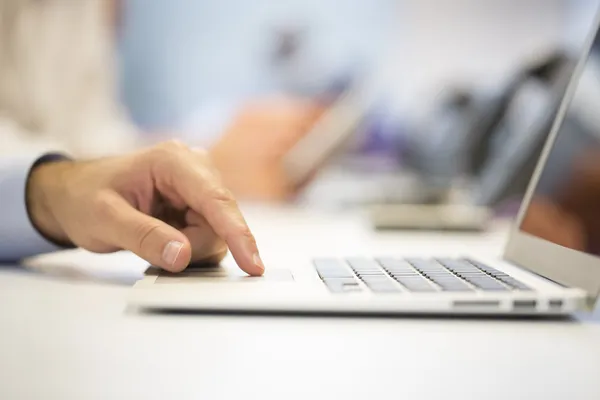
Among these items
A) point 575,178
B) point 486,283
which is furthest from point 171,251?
point 575,178

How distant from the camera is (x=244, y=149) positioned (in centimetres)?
200

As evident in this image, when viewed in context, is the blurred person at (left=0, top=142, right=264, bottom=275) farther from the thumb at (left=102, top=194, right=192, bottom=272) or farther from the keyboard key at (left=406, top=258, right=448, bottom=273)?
the keyboard key at (left=406, top=258, right=448, bottom=273)

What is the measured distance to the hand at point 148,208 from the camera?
1.66 feet

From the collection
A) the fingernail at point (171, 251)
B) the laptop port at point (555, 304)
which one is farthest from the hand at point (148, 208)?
the laptop port at point (555, 304)

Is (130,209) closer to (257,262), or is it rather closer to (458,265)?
(257,262)

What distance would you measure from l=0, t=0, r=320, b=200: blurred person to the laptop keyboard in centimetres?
142

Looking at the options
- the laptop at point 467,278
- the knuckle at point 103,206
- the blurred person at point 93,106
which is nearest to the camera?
the laptop at point 467,278

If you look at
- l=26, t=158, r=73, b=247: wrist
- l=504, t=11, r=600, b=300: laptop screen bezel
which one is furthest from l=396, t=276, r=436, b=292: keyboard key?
l=26, t=158, r=73, b=247: wrist

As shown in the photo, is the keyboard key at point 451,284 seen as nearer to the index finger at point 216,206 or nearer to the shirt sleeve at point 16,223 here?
the index finger at point 216,206

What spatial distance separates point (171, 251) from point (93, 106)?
1654mm

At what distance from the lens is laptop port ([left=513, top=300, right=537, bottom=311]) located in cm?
43

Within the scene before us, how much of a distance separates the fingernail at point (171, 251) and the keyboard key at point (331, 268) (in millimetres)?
115

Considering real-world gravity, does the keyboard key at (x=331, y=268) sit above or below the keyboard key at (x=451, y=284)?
below

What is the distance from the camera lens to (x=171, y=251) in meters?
0.49
